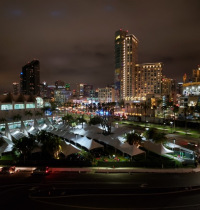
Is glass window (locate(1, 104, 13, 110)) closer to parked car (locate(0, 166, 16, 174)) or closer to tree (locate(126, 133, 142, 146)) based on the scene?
parked car (locate(0, 166, 16, 174))

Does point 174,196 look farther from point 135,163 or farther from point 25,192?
point 25,192

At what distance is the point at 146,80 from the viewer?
12975 cm

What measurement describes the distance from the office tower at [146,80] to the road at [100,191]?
355 feet

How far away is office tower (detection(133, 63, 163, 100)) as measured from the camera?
126m

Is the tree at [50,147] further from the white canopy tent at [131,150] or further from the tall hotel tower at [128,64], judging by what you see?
the tall hotel tower at [128,64]

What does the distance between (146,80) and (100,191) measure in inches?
4773

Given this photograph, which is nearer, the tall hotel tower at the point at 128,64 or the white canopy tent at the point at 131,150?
the white canopy tent at the point at 131,150

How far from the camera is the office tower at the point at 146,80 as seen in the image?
415 ft

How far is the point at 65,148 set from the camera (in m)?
26.5

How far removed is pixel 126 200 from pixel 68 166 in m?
10.7

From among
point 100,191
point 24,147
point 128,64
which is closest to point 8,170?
point 24,147

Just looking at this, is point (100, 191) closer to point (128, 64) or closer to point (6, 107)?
point (6, 107)

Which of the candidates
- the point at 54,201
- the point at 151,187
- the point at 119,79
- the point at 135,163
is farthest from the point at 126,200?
the point at 119,79

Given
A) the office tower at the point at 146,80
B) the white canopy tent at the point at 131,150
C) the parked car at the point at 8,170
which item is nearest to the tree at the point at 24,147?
the parked car at the point at 8,170
